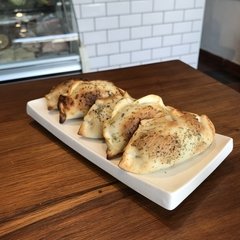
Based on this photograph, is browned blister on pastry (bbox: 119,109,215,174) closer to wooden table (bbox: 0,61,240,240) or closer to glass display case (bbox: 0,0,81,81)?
wooden table (bbox: 0,61,240,240)

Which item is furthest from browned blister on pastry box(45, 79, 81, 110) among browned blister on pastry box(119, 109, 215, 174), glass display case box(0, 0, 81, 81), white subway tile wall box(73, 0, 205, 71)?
white subway tile wall box(73, 0, 205, 71)

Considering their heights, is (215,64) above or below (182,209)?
below

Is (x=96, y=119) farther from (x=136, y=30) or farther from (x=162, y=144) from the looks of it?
(x=136, y=30)

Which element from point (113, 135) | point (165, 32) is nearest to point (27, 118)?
point (113, 135)

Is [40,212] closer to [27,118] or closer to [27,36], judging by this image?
[27,118]

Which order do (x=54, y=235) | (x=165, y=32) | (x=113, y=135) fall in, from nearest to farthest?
(x=54, y=235) → (x=113, y=135) → (x=165, y=32)

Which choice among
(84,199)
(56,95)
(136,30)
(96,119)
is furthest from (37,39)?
(84,199)
